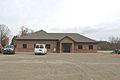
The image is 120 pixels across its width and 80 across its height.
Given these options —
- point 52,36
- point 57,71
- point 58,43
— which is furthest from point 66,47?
point 57,71

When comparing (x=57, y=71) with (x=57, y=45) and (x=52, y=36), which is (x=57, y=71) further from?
(x=52, y=36)

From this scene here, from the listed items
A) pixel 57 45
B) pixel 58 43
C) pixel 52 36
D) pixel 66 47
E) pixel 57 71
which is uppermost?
pixel 52 36

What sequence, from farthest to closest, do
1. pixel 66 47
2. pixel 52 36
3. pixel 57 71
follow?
pixel 52 36 < pixel 66 47 < pixel 57 71

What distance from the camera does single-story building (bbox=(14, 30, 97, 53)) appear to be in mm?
63875

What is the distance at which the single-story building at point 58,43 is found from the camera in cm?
6388

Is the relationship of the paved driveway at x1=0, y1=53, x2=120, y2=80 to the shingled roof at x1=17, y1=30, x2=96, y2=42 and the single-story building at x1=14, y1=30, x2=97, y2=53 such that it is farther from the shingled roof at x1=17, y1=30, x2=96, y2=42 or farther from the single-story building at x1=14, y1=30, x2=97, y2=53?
the shingled roof at x1=17, y1=30, x2=96, y2=42

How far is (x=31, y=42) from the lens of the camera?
64188 mm

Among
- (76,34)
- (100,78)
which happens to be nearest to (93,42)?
(76,34)

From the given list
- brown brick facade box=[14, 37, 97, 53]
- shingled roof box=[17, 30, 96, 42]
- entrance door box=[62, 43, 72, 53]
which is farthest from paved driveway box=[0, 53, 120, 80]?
shingled roof box=[17, 30, 96, 42]

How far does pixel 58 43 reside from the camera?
2559 inches

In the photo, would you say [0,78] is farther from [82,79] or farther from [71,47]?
[71,47]

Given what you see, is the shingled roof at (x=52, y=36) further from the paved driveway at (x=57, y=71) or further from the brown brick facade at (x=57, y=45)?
the paved driveway at (x=57, y=71)

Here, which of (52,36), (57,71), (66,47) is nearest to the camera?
(57,71)

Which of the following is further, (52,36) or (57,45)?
(52,36)
